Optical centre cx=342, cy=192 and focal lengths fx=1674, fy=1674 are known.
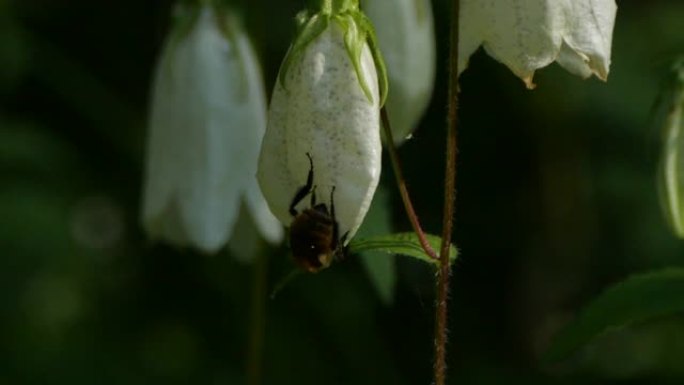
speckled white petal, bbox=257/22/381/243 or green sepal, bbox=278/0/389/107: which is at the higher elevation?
green sepal, bbox=278/0/389/107

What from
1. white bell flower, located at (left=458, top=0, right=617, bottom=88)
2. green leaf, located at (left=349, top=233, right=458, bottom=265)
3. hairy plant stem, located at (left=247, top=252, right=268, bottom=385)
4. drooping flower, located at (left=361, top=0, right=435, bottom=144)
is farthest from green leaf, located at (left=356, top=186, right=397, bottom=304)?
white bell flower, located at (left=458, top=0, right=617, bottom=88)

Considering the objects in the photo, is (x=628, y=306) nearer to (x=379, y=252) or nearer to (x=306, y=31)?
(x=379, y=252)

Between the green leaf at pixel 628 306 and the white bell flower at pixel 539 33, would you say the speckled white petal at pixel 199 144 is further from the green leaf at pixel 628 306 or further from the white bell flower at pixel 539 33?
the white bell flower at pixel 539 33

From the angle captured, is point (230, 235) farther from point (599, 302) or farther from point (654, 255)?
point (654, 255)

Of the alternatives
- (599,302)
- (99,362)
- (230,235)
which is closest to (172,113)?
(230,235)

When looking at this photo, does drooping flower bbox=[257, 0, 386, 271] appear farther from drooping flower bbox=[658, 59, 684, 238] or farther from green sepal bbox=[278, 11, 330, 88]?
drooping flower bbox=[658, 59, 684, 238]
